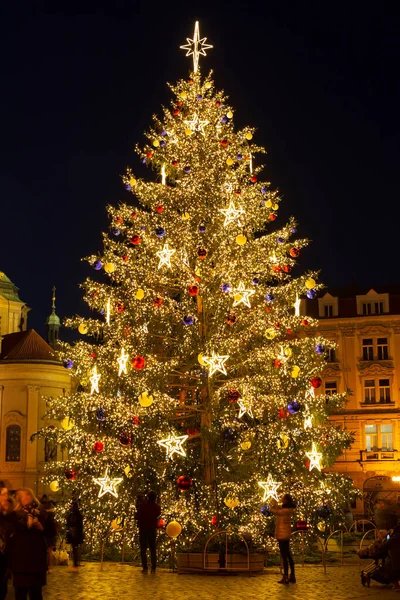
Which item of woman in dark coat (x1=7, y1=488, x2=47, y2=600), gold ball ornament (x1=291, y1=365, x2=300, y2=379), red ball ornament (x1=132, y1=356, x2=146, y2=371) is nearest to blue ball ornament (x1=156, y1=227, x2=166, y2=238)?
red ball ornament (x1=132, y1=356, x2=146, y2=371)

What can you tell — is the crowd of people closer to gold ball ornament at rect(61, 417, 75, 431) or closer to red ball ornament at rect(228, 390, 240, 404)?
red ball ornament at rect(228, 390, 240, 404)

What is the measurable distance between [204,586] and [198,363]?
725cm

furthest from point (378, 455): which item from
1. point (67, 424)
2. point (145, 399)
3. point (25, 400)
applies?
point (145, 399)

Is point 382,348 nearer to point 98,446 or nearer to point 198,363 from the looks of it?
point 198,363

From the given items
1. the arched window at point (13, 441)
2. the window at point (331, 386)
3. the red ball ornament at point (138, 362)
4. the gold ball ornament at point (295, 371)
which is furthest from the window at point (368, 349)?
the red ball ornament at point (138, 362)

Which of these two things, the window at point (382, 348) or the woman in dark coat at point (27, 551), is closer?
the woman in dark coat at point (27, 551)

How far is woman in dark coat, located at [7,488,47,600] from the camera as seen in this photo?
984 centimetres

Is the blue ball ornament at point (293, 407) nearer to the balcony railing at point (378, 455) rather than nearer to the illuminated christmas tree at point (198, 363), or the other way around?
the illuminated christmas tree at point (198, 363)

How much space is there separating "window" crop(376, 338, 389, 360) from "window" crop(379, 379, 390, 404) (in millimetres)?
1475

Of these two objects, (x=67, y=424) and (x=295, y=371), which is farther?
(x=67, y=424)

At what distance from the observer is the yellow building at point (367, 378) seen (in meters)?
51.9

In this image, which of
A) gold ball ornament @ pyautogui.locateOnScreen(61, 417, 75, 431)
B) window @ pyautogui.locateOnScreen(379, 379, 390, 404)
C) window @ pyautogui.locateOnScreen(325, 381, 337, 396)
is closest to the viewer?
gold ball ornament @ pyautogui.locateOnScreen(61, 417, 75, 431)

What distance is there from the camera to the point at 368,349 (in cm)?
5438

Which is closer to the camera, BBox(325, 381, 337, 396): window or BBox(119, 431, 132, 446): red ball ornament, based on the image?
BBox(119, 431, 132, 446): red ball ornament
